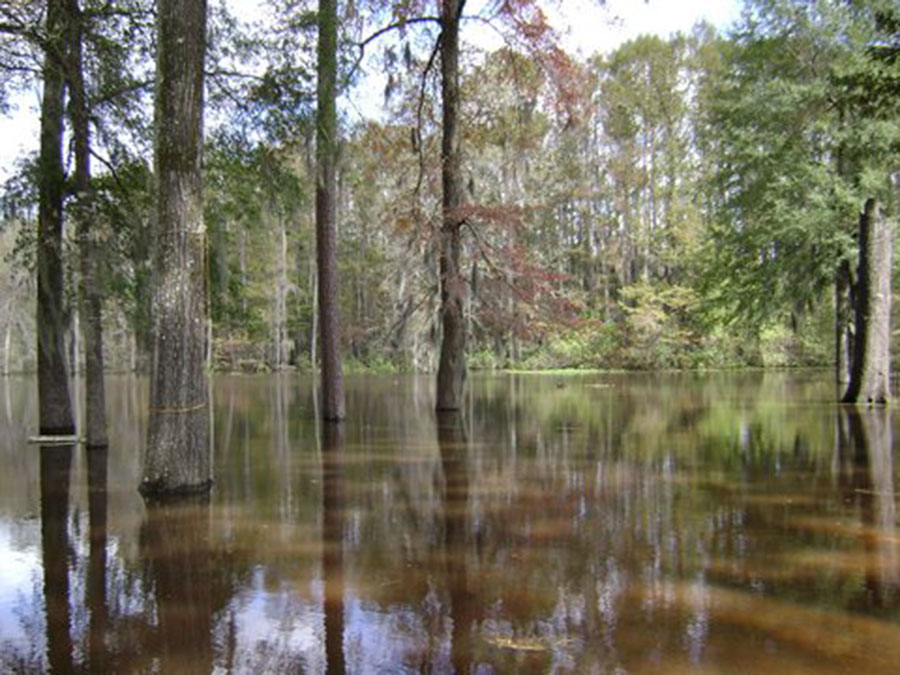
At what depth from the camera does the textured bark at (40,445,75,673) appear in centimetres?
364

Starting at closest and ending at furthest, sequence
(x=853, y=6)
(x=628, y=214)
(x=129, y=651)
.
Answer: (x=129, y=651) < (x=853, y=6) < (x=628, y=214)

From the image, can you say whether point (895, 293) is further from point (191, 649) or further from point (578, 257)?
point (191, 649)

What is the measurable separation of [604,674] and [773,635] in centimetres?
101

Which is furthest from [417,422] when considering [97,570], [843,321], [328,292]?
[843,321]

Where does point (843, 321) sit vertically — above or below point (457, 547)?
above

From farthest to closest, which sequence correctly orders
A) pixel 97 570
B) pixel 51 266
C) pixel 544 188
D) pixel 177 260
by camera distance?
1. pixel 544 188
2. pixel 51 266
3. pixel 177 260
4. pixel 97 570

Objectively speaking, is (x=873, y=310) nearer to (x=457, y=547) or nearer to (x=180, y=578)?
(x=457, y=547)

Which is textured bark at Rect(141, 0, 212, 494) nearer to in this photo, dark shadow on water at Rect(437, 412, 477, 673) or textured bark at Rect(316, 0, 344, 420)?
dark shadow on water at Rect(437, 412, 477, 673)

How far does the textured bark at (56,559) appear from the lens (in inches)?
143

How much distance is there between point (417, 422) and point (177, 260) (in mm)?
7703

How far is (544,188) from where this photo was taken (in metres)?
39.2

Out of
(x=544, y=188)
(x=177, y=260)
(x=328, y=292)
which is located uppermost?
(x=544, y=188)

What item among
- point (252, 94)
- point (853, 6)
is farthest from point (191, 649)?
point (853, 6)

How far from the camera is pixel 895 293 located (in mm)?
25578
